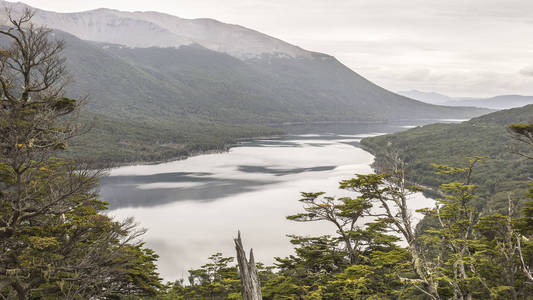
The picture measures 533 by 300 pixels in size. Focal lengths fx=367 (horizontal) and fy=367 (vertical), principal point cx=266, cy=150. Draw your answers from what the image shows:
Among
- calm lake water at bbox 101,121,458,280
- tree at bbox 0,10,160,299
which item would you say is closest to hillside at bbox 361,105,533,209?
calm lake water at bbox 101,121,458,280

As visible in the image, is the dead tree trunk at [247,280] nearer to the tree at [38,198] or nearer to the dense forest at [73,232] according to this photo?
the dense forest at [73,232]

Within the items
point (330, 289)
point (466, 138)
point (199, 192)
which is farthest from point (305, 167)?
point (330, 289)

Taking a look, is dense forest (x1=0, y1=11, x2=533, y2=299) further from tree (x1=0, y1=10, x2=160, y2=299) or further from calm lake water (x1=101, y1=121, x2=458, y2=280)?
calm lake water (x1=101, y1=121, x2=458, y2=280)

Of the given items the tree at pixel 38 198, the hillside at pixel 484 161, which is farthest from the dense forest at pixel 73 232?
the hillside at pixel 484 161

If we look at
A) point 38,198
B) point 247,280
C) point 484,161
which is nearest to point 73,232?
point 38,198

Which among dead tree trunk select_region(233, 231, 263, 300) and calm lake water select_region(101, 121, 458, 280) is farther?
calm lake water select_region(101, 121, 458, 280)

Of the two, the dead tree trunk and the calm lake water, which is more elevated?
the dead tree trunk

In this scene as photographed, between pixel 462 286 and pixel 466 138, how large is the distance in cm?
18735

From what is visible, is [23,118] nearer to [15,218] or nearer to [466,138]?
[15,218]

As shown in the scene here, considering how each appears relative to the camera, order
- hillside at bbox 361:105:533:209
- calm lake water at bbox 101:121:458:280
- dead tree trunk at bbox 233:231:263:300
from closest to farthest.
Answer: dead tree trunk at bbox 233:231:263:300 → calm lake water at bbox 101:121:458:280 → hillside at bbox 361:105:533:209

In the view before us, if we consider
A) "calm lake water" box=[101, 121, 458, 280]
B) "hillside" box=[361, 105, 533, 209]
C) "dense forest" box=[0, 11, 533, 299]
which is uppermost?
"dense forest" box=[0, 11, 533, 299]

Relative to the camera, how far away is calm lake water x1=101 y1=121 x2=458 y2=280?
6781cm

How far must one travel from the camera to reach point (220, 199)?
4203 inches

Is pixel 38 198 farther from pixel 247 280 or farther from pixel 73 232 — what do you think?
pixel 247 280
